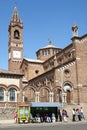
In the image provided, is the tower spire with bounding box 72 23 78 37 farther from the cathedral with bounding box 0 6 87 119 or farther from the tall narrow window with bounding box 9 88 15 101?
the tall narrow window with bounding box 9 88 15 101

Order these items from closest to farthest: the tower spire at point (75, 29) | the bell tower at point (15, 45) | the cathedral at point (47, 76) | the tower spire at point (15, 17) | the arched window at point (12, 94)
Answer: the arched window at point (12, 94) < the cathedral at point (47, 76) < the tower spire at point (75, 29) < the bell tower at point (15, 45) < the tower spire at point (15, 17)

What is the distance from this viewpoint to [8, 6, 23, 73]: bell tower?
73.4 meters

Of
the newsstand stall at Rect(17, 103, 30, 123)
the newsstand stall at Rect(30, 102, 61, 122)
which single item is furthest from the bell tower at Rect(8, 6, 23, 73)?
the newsstand stall at Rect(17, 103, 30, 123)

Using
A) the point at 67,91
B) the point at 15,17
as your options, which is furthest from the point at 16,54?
the point at 67,91

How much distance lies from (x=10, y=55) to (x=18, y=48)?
9.69 ft

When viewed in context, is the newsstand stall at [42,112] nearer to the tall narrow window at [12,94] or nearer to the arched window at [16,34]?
the tall narrow window at [12,94]

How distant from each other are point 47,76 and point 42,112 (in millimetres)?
22432

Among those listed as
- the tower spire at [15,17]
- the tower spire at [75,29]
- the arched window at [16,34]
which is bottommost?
the tower spire at [75,29]

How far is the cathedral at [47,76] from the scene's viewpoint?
4222cm

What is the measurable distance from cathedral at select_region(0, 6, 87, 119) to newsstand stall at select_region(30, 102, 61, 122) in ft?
29.7

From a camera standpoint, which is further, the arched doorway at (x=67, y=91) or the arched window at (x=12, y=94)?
the arched doorway at (x=67, y=91)

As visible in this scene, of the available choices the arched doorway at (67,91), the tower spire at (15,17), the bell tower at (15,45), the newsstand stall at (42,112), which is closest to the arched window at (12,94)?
the newsstand stall at (42,112)

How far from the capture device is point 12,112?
3856 cm

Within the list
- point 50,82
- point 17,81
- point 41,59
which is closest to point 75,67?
point 50,82
